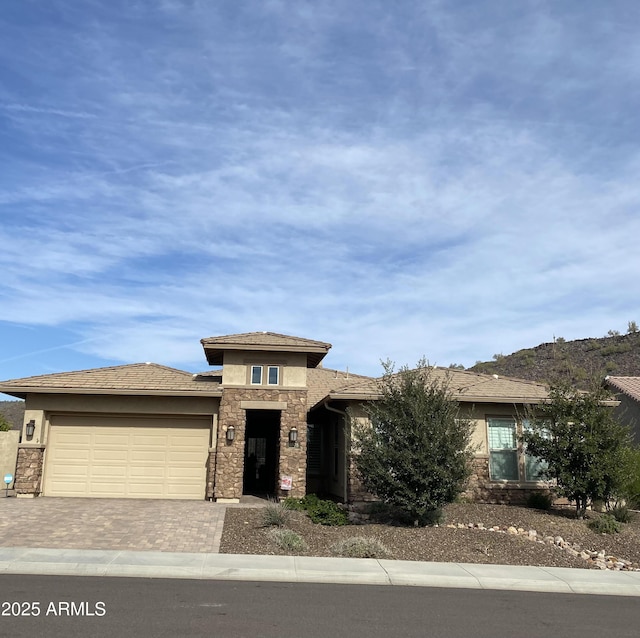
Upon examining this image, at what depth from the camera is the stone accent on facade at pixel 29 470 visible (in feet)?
58.5

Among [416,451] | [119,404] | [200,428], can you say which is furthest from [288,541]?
[119,404]

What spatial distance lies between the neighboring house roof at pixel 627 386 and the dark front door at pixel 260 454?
1469cm

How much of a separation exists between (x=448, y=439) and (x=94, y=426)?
35.9 feet

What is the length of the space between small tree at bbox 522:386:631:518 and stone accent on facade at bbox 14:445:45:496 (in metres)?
14.1

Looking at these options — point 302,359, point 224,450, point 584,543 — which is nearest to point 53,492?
point 224,450

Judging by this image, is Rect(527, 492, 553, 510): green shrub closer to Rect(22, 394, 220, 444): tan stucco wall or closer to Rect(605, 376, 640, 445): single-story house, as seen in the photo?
Rect(605, 376, 640, 445): single-story house

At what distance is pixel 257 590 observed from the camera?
8984 mm

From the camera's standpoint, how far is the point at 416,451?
14.3 m

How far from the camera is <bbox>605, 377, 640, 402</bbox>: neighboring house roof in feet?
83.1

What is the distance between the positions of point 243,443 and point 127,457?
3.57 meters

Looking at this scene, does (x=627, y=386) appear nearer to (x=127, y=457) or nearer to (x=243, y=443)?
(x=243, y=443)

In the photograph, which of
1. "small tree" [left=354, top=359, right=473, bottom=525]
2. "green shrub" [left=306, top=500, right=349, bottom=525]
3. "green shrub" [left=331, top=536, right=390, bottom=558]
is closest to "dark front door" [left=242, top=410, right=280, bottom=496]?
"green shrub" [left=306, top=500, right=349, bottom=525]

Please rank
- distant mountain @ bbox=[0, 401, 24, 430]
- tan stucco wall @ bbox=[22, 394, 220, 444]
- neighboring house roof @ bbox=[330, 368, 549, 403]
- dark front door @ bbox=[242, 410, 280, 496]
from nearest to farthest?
1. neighboring house roof @ bbox=[330, 368, 549, 403]
2. tan stucco wall @ bbox=[22, 394, 220, 444]
3. dark front door @ bbox=[242, 410, 280, 496]
4. distant mountain @ bbox=[0, 401, 24, 430]

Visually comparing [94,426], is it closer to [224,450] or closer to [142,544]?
[224,450]
